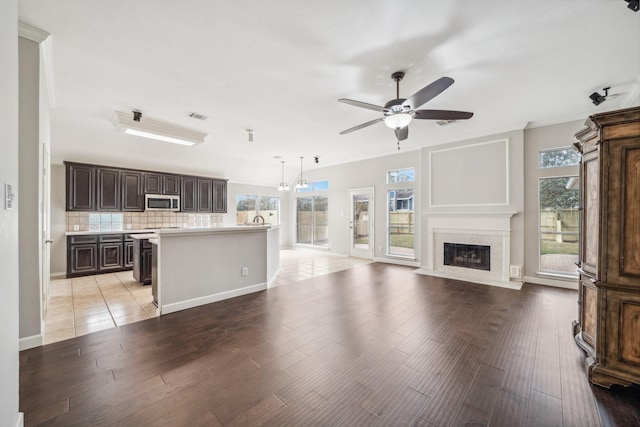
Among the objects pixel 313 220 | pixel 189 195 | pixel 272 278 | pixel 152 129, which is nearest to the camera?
pixel 152 129

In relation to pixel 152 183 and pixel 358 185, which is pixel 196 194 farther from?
pixel 358 185

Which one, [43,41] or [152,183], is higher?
[43,41]

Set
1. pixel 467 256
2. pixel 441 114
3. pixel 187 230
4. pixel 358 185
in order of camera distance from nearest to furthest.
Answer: pixel 441 114
pixel 187 230
pixel 467 256
pixel 358 185

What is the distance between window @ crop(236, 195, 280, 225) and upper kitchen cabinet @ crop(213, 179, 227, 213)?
0.88 metres

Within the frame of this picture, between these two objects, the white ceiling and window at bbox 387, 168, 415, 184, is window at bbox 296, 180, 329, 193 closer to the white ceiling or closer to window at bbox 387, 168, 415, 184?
window at bbox 387, 168, 415, 184

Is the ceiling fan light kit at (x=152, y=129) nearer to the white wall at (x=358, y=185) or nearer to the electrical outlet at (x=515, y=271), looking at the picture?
the white wall at (x=358, y=185)

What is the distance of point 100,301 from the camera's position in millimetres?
3930

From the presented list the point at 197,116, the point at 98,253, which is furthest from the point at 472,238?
the point at 98,253

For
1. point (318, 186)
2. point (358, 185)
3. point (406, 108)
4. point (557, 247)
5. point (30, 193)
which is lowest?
point (557, 247)

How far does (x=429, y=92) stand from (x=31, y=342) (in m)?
4.77

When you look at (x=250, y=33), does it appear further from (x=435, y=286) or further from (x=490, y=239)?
(x=490, y=239)

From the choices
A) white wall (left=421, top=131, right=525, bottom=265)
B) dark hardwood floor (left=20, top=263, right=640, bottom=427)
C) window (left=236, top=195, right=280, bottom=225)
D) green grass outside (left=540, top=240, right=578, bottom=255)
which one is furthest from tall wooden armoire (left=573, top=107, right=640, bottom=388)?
window (left=236, top=195, right=280, bottom=225)

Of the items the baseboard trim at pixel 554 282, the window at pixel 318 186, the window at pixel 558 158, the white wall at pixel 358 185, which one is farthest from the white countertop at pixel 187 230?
the window at pixel 558 158

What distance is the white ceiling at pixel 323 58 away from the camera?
2217 millimetres
